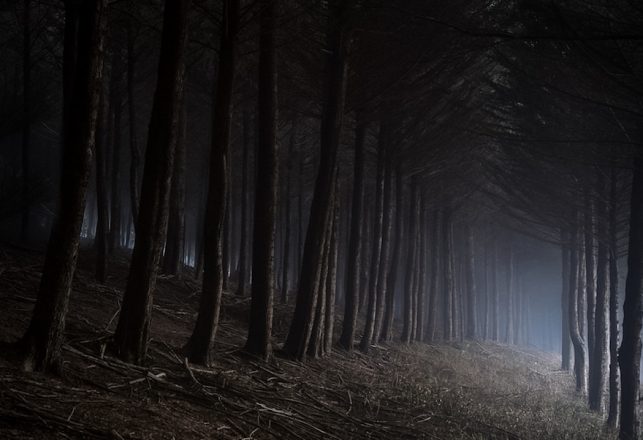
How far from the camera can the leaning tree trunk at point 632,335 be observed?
34.2 feet

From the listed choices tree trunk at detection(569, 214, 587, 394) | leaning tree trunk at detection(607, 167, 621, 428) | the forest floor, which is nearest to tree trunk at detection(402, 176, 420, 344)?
the forest floor

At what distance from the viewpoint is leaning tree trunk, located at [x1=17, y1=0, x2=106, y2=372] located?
4.81m

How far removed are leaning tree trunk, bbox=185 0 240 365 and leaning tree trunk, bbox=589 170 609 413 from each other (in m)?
10.3

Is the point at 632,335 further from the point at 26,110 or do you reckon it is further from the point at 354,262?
the point at 26,110

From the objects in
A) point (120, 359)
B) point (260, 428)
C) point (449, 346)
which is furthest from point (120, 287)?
point (449, 346)

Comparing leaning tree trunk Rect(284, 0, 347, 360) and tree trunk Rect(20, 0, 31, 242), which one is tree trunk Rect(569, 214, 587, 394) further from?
tree trunk Rect(20, 0, 31, 242)

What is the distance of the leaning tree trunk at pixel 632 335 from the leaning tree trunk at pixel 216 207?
7546 mm

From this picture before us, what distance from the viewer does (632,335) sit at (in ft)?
34.3

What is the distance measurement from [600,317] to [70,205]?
46.0ft

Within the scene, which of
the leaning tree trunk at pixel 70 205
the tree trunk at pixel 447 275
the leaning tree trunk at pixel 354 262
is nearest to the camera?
the leaning tree trunk at pixel 70 205

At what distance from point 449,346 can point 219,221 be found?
18.1 metres

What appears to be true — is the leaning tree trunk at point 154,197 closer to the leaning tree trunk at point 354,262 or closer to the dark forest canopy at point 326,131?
the dark forest canopy at point 326,131

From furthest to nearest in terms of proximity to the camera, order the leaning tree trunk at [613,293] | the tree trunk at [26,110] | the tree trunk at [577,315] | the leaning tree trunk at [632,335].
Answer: the tree trunk at [577,315]
the leaning tree trunk at [613,293]
the tree trunk at [26,110]
the leaning tree trunk at [632,335]

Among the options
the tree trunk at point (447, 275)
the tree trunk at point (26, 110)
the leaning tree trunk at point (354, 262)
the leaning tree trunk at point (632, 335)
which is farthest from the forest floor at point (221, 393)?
the tree trunk at point (447, 275)
